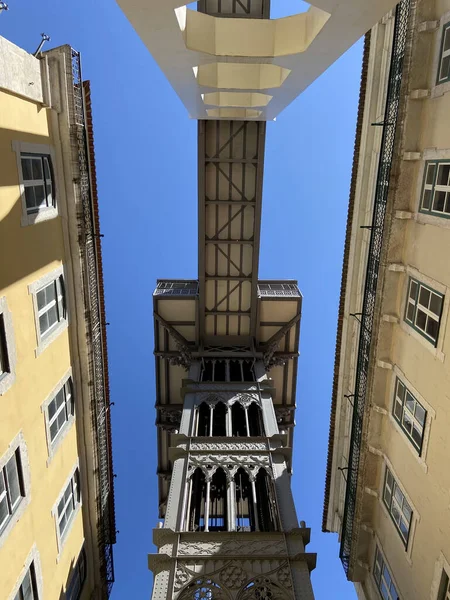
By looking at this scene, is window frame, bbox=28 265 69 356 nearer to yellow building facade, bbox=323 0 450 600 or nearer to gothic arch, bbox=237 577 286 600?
gothic arch, bbox=237 577 286 600

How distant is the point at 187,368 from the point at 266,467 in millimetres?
9109

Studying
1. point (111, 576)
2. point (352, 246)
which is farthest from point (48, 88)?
point (111, 576)

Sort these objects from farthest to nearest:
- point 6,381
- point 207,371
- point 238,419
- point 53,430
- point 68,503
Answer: point 207,371 < point 238,419 < point 68,503 < point 53,430 < point 6,381

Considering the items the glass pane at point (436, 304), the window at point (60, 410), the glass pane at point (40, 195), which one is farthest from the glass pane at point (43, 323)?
the glass pane at point (436, 304)

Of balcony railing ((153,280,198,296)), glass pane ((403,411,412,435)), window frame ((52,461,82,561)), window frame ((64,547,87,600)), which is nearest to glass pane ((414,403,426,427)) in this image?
glass pane ((403,411,412,435))

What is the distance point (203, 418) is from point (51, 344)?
34.2 ft

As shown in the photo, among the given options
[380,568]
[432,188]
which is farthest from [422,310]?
[380,568]

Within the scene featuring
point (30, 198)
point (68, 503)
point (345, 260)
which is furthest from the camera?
point (345, 260)

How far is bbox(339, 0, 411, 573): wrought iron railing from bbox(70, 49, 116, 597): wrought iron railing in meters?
8.49

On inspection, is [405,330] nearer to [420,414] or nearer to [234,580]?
[420,414]

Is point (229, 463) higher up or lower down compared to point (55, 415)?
lower down

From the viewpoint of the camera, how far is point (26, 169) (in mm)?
11164

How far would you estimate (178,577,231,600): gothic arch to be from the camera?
38.1 feet

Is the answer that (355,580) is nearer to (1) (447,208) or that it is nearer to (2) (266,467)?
(2) (266,467)
